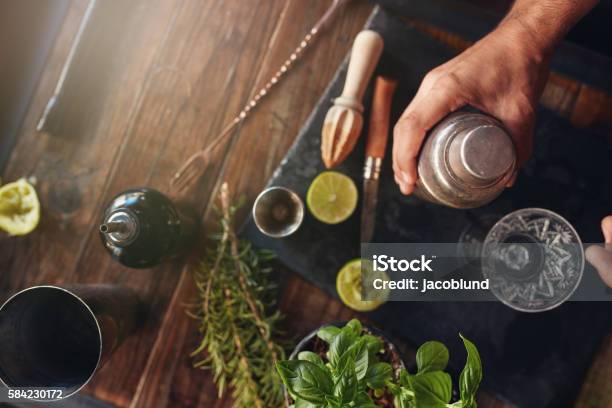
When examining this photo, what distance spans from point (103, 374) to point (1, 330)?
0.98 ft

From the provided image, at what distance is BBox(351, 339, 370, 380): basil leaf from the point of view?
704 mm

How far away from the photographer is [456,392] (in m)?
0.90

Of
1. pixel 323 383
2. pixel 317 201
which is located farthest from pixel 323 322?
pixel 323 383

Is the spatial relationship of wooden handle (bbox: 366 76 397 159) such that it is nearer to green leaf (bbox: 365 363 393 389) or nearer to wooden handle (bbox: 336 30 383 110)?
wooden handle (bbox: 336 30 383 110)

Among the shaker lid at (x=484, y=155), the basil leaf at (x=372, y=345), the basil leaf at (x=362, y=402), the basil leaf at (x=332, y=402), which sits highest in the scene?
the shaker lid at (x=484, y=155)

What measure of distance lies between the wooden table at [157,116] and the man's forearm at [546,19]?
332 millimetres

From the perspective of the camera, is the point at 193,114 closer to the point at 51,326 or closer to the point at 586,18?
the point at 51,326

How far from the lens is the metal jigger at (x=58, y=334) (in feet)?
2.85

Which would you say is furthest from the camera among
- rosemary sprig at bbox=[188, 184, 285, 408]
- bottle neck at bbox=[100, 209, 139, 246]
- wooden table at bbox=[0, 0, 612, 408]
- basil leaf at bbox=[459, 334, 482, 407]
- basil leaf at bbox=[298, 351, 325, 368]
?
wooden table at bbox=[0, 0, 612, 408]

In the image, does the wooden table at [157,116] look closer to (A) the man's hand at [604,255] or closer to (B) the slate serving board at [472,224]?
(B) the slate serving board at [472,224]

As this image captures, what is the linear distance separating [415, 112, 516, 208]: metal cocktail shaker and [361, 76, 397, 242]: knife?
0.59 ft

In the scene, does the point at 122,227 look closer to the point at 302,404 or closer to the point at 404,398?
the point at 302,404

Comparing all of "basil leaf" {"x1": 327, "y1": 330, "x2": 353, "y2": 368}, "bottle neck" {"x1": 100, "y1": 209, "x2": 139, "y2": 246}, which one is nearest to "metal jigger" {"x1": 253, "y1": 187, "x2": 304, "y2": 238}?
"bottle neck" {"x1": 100, "y1": 209, "x2": 139, "y2": 246}

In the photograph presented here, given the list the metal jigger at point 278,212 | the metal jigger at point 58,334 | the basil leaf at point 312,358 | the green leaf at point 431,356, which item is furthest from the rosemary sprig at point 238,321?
the green leaf at point 431,356
